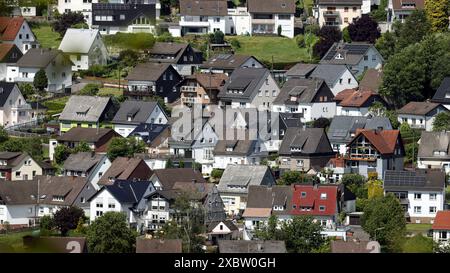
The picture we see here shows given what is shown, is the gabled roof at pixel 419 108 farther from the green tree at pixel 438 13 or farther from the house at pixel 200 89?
the house at pixel 200 89

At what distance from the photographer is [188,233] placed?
41.7 feet

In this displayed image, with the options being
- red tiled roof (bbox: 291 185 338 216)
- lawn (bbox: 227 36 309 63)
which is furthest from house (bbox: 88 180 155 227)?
lawn (bbox: 227 36 309 63)

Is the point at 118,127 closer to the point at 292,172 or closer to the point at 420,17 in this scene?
the point at 292,172

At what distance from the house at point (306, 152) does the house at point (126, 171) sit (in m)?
1.64

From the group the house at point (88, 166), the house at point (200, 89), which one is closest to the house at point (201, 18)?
the house at point (200, 89)

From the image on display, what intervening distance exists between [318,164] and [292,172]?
80cm

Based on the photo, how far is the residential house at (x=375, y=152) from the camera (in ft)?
52.6

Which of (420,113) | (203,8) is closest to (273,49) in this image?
(203,8)

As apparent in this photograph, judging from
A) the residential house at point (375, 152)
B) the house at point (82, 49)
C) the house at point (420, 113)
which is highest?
the house at point (420, 113)

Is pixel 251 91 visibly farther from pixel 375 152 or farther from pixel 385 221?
pixel 385 221

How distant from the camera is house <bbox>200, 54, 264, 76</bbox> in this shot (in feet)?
65.2

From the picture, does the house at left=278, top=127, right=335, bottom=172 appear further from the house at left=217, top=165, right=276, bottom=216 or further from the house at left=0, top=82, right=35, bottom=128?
the house at left=0, top=82, right=35, bottom=128

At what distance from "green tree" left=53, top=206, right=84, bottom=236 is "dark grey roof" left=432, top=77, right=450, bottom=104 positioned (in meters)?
5.43
